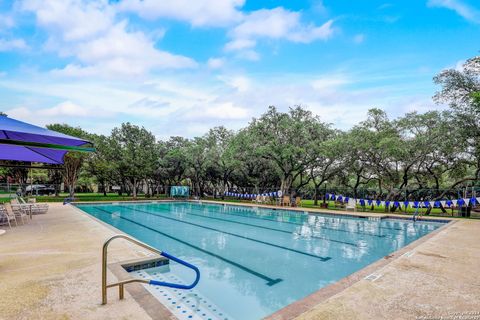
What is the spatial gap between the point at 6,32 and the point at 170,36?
6.09m

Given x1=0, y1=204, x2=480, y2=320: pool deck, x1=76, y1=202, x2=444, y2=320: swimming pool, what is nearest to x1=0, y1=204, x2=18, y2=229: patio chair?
x1=0, y1=204, x2=480, y2=320: pool deck

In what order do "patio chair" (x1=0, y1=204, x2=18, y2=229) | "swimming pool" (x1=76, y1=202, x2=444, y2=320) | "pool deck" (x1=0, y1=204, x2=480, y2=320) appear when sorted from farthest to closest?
"patio chair" (x1=0, y1=204, x2=18, y2=229) → "swimming pool" (x1=76, y1=202, x2=444, y2=320) → "pool deck" (x1=0, y1=204, x2=480, y2=320)

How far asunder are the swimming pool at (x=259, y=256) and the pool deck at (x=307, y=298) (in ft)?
2.62

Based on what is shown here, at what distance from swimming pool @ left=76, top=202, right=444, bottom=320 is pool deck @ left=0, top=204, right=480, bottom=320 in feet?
2.62

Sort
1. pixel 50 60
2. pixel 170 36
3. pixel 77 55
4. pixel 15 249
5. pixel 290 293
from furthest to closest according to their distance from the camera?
pixel 170 36
pixel 50 60
pixel 77 55
pixel 15 249
pixel 290 293

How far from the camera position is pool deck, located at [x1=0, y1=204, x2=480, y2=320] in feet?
8.89

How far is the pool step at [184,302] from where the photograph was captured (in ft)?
10.3

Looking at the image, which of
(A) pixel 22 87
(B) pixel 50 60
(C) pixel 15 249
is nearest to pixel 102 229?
(C) pixel 15 249

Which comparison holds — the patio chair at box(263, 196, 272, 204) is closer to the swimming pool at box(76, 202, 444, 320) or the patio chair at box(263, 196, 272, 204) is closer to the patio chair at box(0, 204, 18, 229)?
the swimming pool at box(76, 202, 444, 320)

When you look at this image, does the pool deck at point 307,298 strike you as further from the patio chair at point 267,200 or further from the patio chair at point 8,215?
the patio chair at point 267,200

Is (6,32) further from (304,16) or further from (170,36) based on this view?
(304,16)

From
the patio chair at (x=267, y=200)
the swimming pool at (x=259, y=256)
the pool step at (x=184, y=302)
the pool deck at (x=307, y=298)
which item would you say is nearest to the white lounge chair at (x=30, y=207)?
the swimming pool at (x=259, y=256)

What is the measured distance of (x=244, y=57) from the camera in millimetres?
13297

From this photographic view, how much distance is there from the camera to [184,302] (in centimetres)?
353
